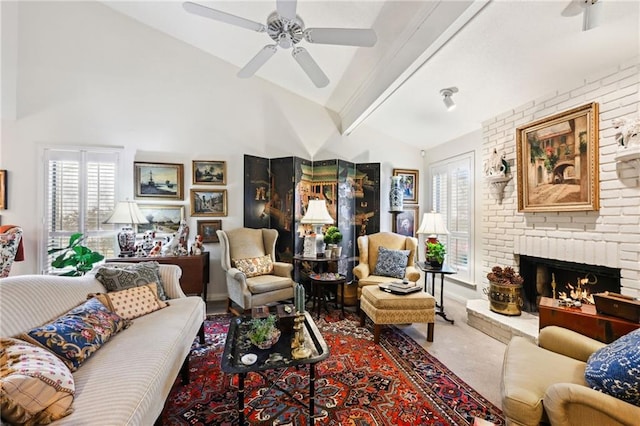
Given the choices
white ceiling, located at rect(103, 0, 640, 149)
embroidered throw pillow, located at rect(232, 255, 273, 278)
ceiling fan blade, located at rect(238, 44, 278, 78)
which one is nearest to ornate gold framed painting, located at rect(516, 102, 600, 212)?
white ceiling, located at rect(103, 0, 640, 149)

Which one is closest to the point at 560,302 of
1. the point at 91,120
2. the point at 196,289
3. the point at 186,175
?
the point at 196,289

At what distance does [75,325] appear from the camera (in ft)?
5.16

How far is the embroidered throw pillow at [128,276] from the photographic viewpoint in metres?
2.24

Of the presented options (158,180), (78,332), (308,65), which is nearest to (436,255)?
(308,65)

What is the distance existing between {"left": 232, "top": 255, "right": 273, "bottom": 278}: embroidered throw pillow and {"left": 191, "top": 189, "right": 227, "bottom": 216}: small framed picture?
1.03 meters

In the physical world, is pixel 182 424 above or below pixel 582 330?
below

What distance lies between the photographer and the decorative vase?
486 cm

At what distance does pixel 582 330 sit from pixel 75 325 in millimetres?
3422

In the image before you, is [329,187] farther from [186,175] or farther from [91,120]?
[91,120]

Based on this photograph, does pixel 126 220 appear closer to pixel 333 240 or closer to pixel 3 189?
pixel 3 189

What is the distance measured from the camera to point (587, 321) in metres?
2.03

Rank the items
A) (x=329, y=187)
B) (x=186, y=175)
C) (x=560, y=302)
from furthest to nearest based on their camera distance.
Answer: (x=329, y=187), (x=186, y=175), (x=560, y=302)

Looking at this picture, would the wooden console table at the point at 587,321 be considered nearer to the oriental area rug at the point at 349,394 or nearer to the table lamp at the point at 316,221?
the oriental area rug at the point at 349,394

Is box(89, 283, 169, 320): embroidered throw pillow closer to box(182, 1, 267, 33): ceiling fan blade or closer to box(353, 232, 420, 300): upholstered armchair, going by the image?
box(182, 1, 267, 33): ceiling fan blade
